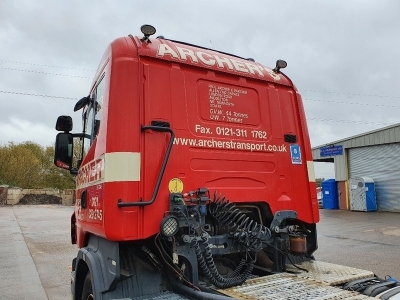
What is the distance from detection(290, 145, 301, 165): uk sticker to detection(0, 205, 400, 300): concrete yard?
4.26 meters

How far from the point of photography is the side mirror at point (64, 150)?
4301mm

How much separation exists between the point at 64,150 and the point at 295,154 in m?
2.66

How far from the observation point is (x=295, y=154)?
3.90 metres

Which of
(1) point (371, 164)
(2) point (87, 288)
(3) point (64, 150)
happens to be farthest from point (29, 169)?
(2) point (87, 288)

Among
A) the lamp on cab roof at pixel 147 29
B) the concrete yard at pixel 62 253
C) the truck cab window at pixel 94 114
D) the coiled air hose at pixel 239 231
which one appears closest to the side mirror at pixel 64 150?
the truck cab window at pixel 94 114

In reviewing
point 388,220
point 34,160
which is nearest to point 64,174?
point 34,160

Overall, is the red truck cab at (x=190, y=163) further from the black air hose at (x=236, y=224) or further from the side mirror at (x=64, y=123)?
the side mirror at (x=64, y=123)

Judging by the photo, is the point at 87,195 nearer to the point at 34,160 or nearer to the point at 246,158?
the point at 246,158

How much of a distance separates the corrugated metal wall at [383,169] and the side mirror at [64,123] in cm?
1828

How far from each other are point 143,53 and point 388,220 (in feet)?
49.2

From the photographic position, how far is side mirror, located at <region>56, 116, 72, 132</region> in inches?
168

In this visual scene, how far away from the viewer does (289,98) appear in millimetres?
4098

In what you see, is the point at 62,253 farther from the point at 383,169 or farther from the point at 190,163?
the point at 383,169

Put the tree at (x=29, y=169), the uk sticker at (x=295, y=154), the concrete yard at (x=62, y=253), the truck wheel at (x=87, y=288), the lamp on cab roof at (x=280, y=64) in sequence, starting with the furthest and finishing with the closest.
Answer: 1. the tree at (x=29, y=169)
2. the concrete yard at (x=62, y=253)
3. the lamp on cab roof at (x=280, y=64)
4. the uk sticker at (x=295, y=154)
5. the truck wheel at (x=87, y=288)
